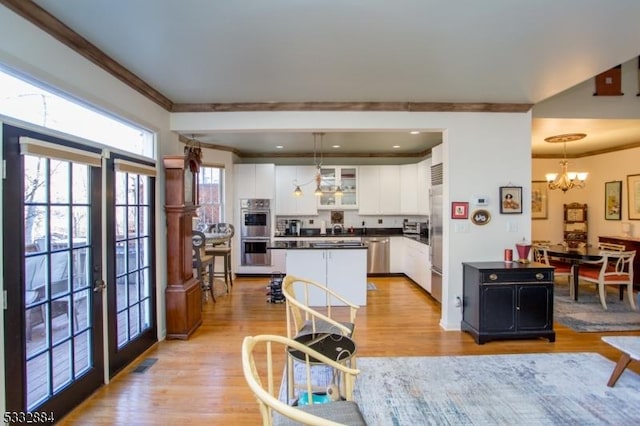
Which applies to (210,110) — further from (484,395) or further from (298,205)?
(484,395)

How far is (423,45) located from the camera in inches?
95.0

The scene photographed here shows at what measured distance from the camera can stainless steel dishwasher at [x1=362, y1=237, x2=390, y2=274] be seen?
6.55 m

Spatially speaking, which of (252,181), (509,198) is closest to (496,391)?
(509,198)

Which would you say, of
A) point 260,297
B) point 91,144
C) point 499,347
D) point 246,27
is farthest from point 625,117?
point 91,144

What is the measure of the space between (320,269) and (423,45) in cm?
324

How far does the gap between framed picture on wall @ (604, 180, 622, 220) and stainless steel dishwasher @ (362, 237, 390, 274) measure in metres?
4.45

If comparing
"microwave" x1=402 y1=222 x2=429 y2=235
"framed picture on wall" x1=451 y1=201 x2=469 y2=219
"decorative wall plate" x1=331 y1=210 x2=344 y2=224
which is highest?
"framed picture on wall" x1=451 y1=201 x2=469 y2=219

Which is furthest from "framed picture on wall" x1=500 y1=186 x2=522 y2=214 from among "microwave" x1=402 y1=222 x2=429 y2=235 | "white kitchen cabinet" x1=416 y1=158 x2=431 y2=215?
"microwave" x1=402 y1=222 x2=429 y2=235

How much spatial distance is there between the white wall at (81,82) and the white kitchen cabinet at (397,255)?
4.35 metres

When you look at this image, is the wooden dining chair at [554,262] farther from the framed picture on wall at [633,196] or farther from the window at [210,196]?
the window at [210,196]

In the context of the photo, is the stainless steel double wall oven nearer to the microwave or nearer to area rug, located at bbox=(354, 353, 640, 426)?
the microwave

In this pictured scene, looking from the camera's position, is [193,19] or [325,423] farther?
[193,19]

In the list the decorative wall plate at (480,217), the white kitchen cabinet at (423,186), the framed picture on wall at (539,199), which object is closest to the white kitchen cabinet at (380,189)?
the white kitchen cabinet at (423,186)

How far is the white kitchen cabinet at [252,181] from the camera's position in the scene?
6516 mm
